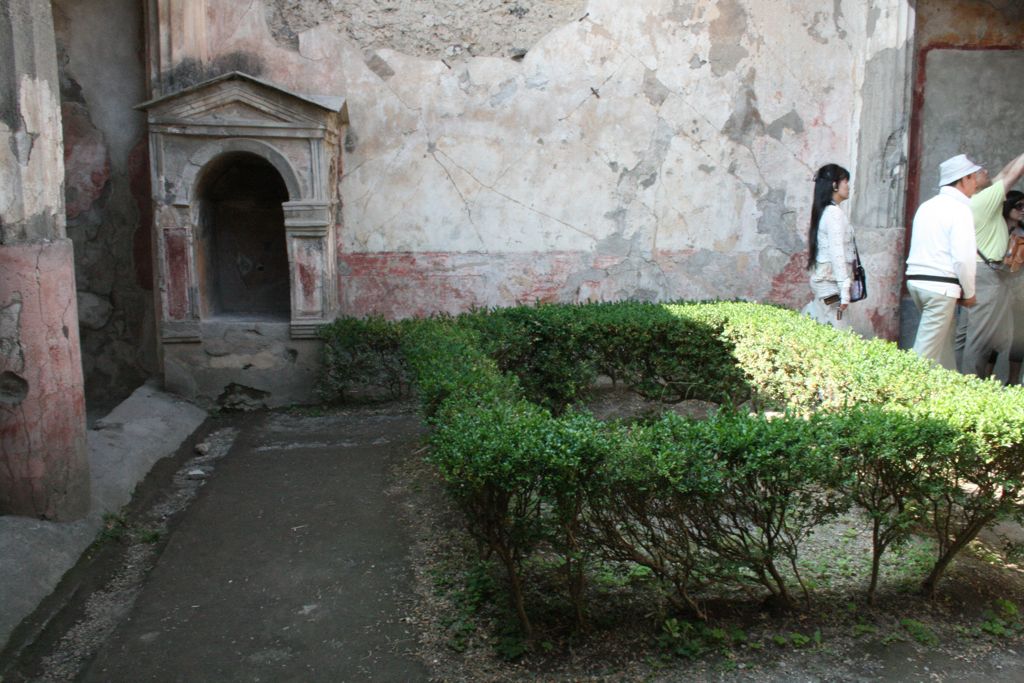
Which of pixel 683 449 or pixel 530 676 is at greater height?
pixel 683 449

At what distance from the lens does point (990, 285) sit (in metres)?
7.13

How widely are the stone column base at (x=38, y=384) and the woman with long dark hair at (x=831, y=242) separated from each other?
15.7 ft

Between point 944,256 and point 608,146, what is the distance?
3.14m

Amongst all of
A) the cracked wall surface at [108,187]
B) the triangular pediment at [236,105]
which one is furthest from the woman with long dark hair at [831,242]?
the cracked wall surface at [108,187]

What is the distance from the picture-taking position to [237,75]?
7.05 m

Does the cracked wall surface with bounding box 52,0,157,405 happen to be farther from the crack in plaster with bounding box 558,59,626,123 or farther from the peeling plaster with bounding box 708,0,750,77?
the peeling plaster with bounding box 708,0,750,77

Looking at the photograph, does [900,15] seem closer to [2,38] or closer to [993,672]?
[993,672]

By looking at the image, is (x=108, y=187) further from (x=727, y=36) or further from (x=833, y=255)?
(x=833, y=255)

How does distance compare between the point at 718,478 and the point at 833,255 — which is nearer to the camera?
the point at 718,478

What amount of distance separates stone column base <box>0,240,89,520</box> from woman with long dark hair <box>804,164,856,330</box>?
4.80 metres

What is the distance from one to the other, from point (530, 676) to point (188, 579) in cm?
188

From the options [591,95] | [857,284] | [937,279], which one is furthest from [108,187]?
[937,279]

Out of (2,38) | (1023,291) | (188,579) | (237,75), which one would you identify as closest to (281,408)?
(237,75)

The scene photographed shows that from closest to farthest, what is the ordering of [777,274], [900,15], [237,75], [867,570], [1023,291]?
[867,570], [237,75], [1023,291], [900,15], [777,274]
